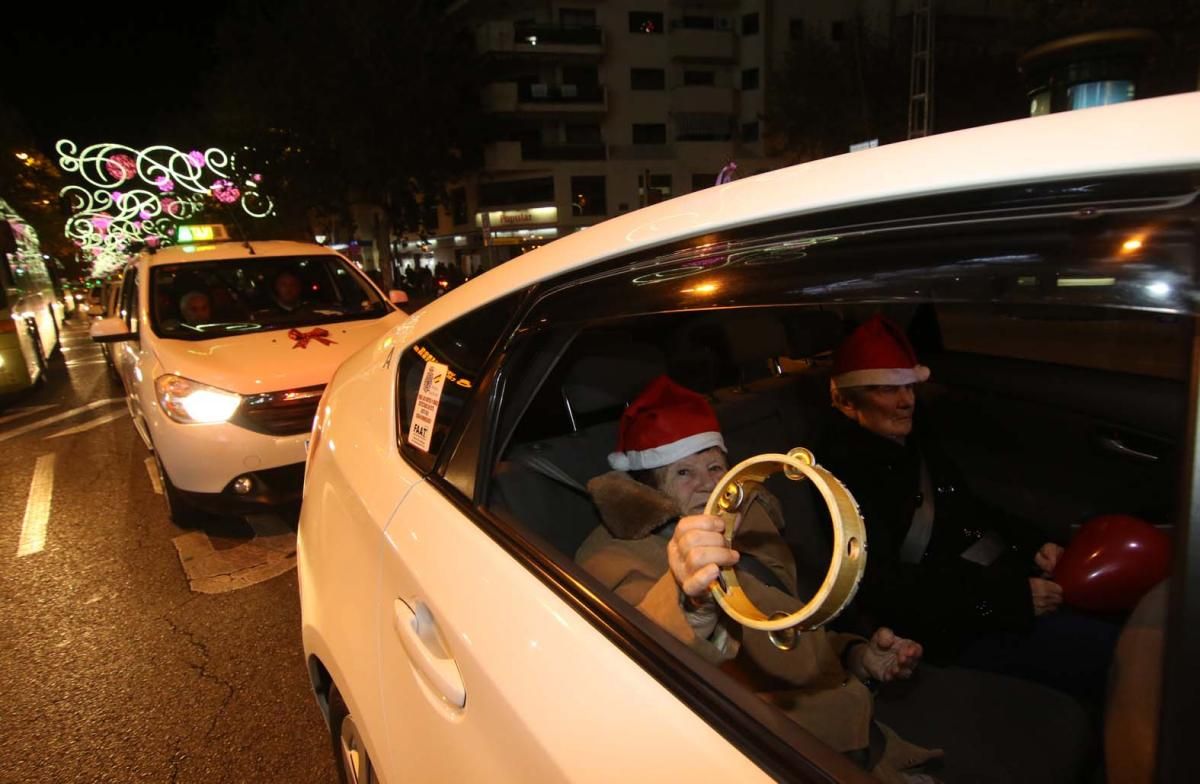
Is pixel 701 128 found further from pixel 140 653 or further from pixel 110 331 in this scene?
pixel 140 653

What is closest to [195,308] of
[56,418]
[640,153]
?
[56,418]

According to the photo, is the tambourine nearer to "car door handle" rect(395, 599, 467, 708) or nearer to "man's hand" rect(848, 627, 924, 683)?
"car door handle" rect(395, 599, 467, 708)

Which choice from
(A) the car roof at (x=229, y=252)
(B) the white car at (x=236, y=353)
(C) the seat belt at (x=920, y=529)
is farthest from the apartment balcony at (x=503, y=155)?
(C) the seat belt at (x=920, y=529)

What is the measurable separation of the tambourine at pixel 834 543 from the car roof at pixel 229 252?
5019mm

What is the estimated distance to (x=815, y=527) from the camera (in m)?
2.04

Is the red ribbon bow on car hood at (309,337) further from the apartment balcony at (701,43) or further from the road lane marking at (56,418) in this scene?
the apartment balcony at (701,43)

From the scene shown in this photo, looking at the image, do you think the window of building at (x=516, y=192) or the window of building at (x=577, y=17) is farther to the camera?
the window of building at (x=577, y=17)

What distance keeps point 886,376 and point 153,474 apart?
219 inches

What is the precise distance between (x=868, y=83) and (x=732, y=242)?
2926cm

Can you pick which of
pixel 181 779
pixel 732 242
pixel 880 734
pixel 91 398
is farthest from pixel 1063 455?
pixel 91 398

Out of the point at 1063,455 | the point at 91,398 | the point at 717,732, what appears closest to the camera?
the point at 717,732

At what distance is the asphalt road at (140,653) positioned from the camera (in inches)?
92.7

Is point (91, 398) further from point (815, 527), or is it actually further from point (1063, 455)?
point (1063, 455)

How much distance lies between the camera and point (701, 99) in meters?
37.2
